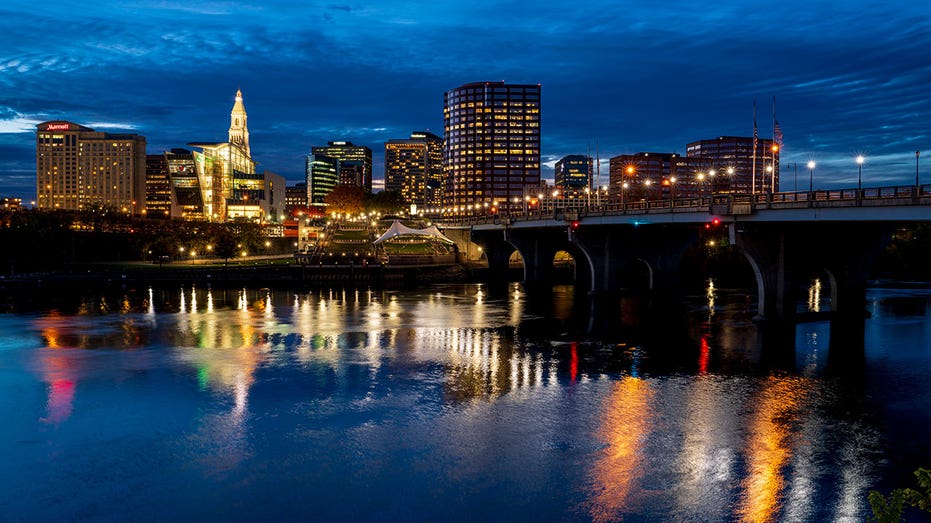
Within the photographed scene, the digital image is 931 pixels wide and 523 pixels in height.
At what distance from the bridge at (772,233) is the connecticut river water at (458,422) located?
5.59 metres

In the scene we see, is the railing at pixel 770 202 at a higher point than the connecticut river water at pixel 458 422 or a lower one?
higher

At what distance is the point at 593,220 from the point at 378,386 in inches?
2125

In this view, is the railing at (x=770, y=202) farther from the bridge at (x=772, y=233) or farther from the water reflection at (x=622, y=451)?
the water reflection at (x=622, y=451)

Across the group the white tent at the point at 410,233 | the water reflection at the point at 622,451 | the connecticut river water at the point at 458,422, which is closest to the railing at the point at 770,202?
the connecticut river water at the point at 458,422

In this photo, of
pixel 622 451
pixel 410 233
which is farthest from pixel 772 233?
pixel 410 233

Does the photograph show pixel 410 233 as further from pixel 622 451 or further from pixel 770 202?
pixel 622 451

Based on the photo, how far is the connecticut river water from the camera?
2333 cm

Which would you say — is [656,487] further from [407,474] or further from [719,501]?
[407,474]

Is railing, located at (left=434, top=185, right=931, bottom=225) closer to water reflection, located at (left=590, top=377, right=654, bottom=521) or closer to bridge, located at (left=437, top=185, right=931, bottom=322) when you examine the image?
bridge, located at (left=437, top=185, right=931, bottom=322)

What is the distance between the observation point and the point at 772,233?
6144 centimetres

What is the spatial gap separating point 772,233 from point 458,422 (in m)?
40.6

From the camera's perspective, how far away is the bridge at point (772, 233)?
50531mm

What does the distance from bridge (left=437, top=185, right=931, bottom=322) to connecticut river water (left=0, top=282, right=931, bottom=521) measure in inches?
220

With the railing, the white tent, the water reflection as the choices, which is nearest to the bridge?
the railing
